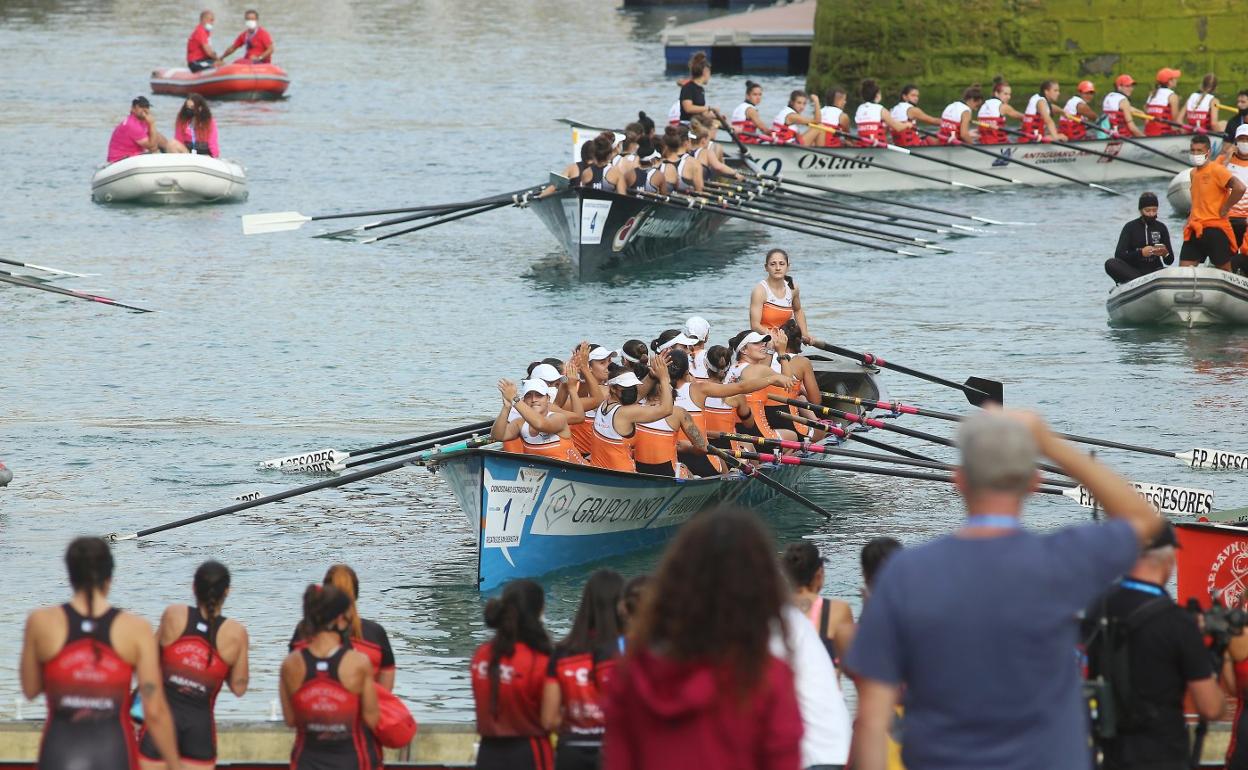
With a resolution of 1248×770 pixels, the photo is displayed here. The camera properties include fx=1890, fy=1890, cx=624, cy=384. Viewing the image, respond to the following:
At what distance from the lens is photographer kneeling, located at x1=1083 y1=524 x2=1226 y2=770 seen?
17.7 feet

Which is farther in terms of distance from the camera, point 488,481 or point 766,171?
point 766,171

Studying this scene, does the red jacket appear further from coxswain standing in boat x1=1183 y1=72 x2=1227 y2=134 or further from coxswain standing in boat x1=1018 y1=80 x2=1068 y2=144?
coxswain standing in boat x1=1183 y1=72 x2=1227 y2=134

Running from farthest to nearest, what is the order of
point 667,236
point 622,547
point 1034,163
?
point 1034,163 < point 667,236 < point 622,547

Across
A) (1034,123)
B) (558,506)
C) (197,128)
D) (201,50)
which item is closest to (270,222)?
(197,128)

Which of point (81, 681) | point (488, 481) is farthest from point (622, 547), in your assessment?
point (81, 681)

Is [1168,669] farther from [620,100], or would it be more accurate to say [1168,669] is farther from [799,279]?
[620,100]

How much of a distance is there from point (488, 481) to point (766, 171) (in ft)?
55.0

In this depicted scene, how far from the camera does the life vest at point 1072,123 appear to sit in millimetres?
30516

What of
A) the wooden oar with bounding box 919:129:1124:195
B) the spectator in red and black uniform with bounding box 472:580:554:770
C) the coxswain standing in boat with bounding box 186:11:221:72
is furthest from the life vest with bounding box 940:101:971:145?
the spectator in red and black uniform with bounding box 472:580:554:770

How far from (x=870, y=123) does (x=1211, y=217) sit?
9869 millimetres

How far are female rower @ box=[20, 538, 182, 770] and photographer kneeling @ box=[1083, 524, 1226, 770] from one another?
2882 millimetres

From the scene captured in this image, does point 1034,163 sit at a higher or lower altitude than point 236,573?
higher

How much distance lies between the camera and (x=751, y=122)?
92.9ft

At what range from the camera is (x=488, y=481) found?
432 inches
